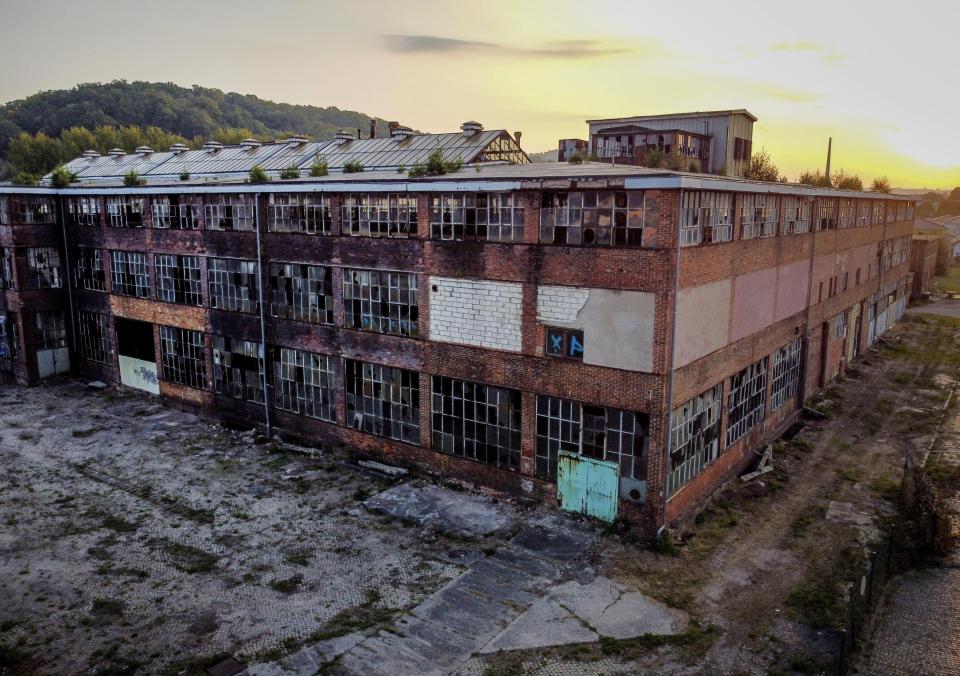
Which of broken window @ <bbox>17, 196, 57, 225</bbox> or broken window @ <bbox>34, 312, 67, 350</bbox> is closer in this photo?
broken window @ <bbox>17, 196, 57, 225</bbox>

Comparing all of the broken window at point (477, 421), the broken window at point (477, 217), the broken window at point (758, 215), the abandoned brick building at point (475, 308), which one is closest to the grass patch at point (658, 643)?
the abandoned brick building at point (475, 308)

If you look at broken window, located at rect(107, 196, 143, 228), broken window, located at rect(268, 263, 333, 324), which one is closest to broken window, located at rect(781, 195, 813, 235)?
broken window, located at rect(268, 263, 333, 324)

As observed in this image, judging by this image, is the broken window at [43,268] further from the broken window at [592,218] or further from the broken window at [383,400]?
the broken window at [592,218]

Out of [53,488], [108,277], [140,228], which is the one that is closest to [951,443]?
[53,488]

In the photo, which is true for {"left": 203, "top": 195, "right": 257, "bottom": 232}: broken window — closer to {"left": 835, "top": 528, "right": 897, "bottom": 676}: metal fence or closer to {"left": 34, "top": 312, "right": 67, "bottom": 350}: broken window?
{"left": 34, "top": 312, "right": 67, "bottom": 350}: broken window

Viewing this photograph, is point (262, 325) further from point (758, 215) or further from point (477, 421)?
point (758, 215)

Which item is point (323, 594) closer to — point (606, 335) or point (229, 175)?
point (606, 335)

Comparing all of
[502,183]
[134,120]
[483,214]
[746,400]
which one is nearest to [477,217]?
[483,214]
